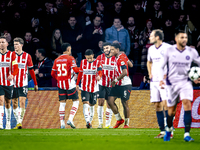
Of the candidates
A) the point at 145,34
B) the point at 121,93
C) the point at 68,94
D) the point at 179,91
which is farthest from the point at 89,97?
the point at 179,91

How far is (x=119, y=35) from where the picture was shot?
11.5m

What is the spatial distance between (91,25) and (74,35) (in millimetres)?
701

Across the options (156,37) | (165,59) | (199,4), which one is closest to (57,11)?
(199,4)

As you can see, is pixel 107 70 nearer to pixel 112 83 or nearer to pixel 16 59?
pixel 112 83

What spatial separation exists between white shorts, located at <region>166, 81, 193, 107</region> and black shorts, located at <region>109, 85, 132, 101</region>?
4234 millimetres

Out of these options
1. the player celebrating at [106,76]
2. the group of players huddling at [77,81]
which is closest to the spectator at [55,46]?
the group of players huddling at [77,81]

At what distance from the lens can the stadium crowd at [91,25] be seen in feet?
37.8

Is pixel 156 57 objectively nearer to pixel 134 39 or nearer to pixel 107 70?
pixel 107 70

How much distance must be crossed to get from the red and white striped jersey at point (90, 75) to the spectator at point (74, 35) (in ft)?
6.12

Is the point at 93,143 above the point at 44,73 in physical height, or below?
below

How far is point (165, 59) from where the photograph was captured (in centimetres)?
547

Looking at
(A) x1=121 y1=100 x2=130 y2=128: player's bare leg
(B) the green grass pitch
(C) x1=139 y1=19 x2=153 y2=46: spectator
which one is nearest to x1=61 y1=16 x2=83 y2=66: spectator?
(C) x1=139 y1=19 x2=153 y2=46: spectator

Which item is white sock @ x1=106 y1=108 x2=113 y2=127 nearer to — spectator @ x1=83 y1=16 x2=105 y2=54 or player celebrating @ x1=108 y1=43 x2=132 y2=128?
player celebrating @ x1=108 y1=43 x2=132 y2=128

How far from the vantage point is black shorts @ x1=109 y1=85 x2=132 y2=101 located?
9.82 metres
